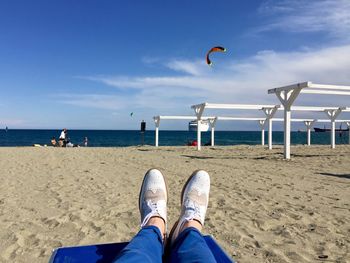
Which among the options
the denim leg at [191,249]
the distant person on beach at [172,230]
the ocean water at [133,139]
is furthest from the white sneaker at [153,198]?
the ocean water at [133,139]

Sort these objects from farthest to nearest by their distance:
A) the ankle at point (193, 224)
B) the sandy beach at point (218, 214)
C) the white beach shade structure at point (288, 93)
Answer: the white beach shade structure at point (288, 93) < the sandy beach at point (218, 214) < the ankle at point (193, 224)

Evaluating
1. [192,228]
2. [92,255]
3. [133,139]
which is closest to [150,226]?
[192,228]

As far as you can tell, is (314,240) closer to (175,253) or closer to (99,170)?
(175,253)

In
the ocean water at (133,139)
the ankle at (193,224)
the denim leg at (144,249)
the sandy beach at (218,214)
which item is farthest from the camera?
the ocean water at (133,139)

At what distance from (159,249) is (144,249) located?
0.15 m

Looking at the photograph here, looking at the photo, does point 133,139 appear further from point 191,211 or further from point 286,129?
point 191,211

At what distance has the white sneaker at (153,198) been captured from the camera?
2424 mm

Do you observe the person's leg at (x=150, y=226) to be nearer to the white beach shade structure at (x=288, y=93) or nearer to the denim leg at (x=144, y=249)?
the denim leg at (x=144, y=249)

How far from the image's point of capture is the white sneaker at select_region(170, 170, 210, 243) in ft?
7.23

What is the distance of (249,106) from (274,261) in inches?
548

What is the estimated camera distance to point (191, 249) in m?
1.66

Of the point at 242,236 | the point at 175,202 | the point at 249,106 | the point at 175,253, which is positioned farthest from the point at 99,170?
the point at 249,106

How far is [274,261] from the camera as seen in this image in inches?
98.8

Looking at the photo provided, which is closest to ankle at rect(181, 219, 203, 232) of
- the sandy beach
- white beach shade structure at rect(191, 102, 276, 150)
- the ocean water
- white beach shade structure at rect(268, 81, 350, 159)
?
the sandy beach
